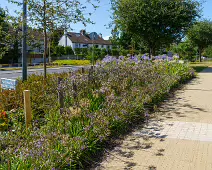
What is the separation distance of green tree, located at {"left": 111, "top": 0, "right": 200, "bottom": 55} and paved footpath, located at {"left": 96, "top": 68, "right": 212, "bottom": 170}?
14.4 m

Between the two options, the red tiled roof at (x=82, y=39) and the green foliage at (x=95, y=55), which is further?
the red tiled roof at (x=82, y=39)

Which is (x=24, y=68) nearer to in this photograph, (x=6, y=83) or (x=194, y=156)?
(x=6, y=83)

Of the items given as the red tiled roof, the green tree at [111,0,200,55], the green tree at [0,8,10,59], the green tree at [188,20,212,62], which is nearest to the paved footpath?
the green tree at [0,8,10,59]

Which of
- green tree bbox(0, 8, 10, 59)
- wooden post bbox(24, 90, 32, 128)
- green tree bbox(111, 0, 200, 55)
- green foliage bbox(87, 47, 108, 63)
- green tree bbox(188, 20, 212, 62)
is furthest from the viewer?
green foliage bbox(87, 47, 108, 63)

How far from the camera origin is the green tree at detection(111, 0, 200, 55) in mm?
19797

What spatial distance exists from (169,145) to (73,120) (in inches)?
68.2

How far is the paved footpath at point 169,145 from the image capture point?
144 inches

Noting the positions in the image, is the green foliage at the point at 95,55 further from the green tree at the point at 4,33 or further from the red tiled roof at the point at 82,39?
the green tree at the point at 4,33

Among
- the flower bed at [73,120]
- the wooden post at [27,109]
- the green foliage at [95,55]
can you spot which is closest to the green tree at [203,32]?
the green foliage at [95,55]

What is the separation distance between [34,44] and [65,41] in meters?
57.3

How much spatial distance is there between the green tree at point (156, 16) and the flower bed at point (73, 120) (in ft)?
42.7

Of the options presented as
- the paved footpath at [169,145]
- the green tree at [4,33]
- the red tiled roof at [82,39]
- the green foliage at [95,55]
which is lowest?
the paved footpath at [169,145]

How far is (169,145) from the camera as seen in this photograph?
4.40m

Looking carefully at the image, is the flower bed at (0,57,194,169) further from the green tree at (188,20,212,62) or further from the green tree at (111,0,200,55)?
the green tree at (188,20,212,62)
